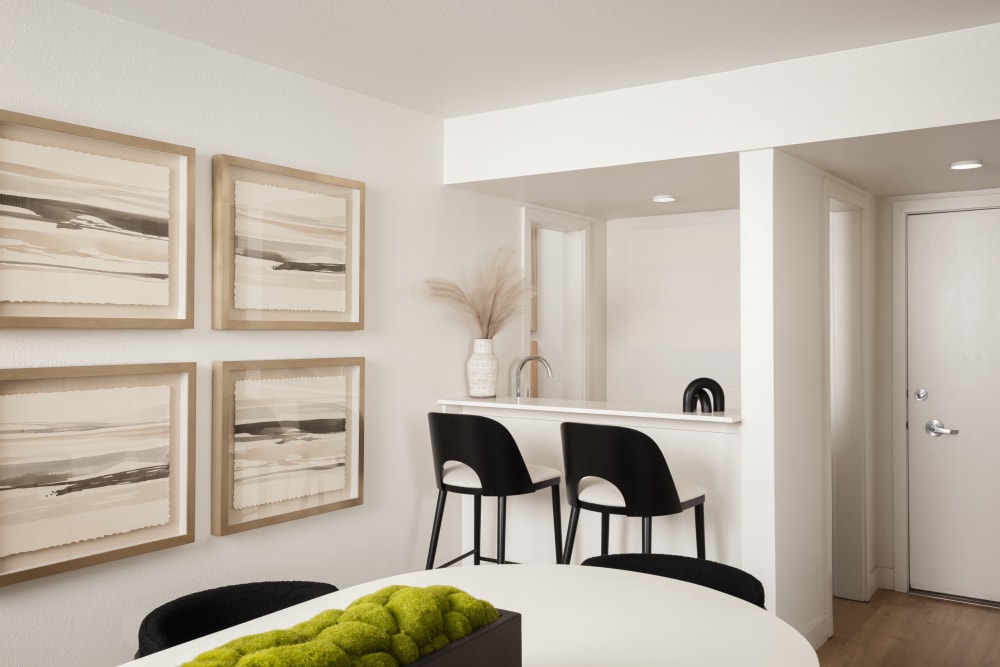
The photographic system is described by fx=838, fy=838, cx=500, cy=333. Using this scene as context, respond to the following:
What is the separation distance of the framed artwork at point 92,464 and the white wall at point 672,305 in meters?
2.78

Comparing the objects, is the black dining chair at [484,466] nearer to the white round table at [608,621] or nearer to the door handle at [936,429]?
the white round table at [608,621]

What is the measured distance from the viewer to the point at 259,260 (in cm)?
322

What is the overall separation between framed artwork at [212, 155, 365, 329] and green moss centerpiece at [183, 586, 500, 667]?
6.90ft

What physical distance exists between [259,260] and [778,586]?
7.89ft

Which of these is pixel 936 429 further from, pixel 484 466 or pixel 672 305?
pixel 484 466

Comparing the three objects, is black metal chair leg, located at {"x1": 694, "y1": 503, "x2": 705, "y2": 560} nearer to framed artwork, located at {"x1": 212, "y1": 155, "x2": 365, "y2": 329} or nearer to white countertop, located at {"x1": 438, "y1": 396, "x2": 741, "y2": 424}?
white countertop, located at {"x1": 438, "y1": 396, "x2": 741, "y2": 424}

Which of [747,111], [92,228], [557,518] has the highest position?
[747,111]

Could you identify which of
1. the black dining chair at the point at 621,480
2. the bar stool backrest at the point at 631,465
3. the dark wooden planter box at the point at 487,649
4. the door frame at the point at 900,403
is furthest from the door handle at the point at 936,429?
the dark wooden planter box at the point at 487,649

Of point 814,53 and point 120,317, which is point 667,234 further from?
point 120,317

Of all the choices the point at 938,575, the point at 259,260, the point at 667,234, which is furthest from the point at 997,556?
the point at 259,260

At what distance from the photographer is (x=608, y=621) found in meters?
1.67

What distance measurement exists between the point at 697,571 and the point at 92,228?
6.90 ft

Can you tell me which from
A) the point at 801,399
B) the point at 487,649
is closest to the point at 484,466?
the point at 801,399

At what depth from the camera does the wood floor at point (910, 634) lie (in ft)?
11.4
